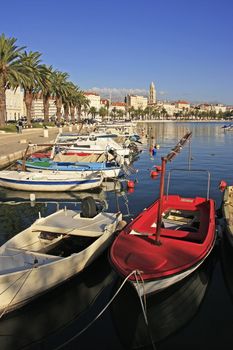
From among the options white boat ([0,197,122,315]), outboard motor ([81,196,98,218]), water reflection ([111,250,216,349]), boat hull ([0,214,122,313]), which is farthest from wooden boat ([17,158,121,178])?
water reflection ([111,250,216,349])

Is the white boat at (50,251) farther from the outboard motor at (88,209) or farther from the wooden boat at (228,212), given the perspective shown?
the wooden boat at (228,212)

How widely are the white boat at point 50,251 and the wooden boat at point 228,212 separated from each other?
3550 millimetres

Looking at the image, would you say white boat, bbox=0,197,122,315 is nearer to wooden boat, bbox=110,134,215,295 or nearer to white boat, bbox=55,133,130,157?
wooden boat, bbox=110,134,215,295

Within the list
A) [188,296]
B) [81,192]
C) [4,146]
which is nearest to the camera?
[188,296]

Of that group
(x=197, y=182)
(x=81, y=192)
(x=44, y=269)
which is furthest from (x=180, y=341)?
(x=197, y=182)

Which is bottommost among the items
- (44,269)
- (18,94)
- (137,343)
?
(137,343)

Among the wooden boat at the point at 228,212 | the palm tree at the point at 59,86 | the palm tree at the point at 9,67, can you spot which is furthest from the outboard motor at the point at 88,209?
the palm tree at the point at 59,86

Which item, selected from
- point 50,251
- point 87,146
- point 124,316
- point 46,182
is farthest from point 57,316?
point 87,146

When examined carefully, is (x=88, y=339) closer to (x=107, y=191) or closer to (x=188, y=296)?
(x=188, y=296)

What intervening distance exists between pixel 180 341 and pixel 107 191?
14.7 m

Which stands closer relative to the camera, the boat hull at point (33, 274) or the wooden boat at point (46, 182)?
the boat hull at point (33, 274)

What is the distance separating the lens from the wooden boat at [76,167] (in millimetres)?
22547

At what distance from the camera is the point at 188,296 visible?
29.7 feet

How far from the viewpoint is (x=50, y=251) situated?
10.6 meters
